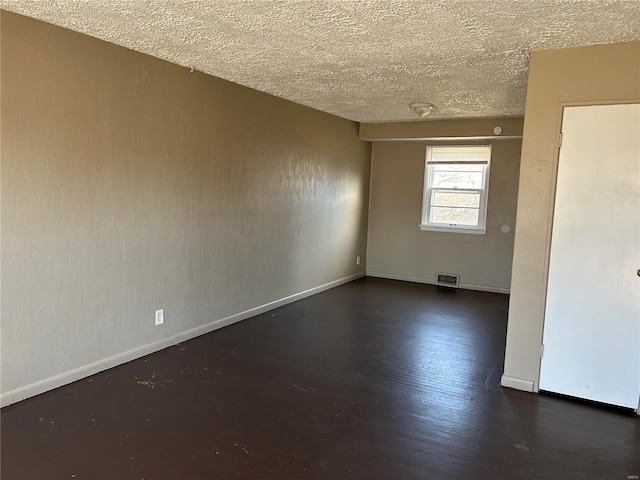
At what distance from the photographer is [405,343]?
4102mm

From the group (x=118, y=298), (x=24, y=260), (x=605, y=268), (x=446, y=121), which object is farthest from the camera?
(x=446, y=121)

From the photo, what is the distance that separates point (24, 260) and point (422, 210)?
206 inches

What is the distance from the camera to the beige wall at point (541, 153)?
279 cm

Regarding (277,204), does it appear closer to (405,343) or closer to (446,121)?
(405,343)

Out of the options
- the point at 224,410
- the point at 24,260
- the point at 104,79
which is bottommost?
the point at 224,410

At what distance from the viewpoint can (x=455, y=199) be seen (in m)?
6.59

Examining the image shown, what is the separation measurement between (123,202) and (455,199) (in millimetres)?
4734

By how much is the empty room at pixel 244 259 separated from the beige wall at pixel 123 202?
16mm

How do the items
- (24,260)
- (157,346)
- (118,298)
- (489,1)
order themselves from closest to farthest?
(489,1)
(24,260)
(118,298)
(157,346)

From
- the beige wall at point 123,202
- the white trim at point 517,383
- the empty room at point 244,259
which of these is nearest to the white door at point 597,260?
the empty room at point 244,259

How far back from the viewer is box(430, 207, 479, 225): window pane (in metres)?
6.50

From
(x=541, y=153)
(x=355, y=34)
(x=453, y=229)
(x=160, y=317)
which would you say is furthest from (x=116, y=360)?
(x=453, y=229)

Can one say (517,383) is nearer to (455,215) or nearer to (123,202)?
(123,202)

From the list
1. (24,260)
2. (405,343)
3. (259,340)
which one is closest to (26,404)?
(24,260)
